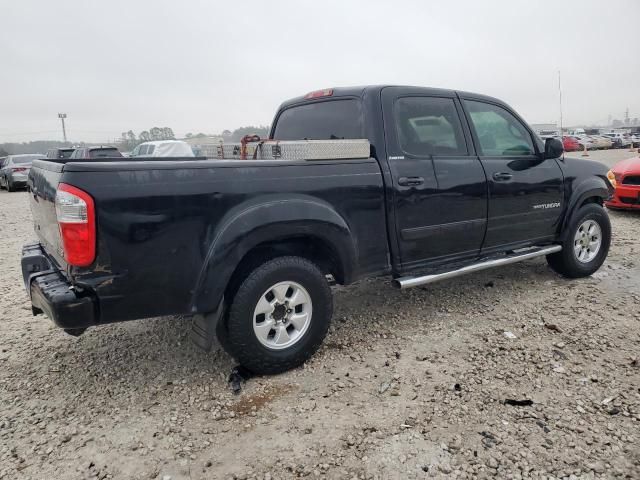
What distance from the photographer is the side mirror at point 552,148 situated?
14.7 feet

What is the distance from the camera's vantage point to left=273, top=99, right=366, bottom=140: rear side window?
12.3 ft

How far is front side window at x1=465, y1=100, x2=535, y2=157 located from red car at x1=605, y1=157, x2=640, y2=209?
177 inches

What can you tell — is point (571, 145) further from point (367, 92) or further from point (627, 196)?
point (367, 92)

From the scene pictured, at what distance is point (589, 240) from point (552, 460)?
337 centimetres

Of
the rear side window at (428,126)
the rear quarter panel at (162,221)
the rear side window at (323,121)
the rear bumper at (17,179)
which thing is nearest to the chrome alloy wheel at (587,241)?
the rear side window at (428,126)

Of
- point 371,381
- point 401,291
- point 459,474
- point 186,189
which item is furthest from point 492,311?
point 186,189

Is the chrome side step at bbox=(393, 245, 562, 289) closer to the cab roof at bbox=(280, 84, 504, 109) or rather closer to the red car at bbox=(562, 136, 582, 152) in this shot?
the cab roof at bbox=(280, 84, 504, 109)

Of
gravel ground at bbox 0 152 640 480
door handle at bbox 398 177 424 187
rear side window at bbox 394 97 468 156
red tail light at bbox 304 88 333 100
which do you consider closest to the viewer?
gravel ground at bbox 0 152 640 480

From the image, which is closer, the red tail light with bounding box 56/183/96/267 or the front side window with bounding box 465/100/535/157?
the red tail light with bounding box 56/183/96/267

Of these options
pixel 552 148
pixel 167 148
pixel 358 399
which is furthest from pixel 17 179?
pixel 358 399

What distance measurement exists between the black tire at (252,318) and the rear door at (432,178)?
0.81 metres

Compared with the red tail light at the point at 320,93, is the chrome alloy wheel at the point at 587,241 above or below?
below

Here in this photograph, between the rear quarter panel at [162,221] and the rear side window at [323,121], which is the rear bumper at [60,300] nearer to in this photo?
the rear quarter panel at [162,221]

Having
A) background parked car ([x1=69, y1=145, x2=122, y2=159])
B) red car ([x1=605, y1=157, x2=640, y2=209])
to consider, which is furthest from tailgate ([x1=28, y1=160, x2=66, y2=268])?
background parked car ([x1=69, y1=145, x2=122, y2=159])
